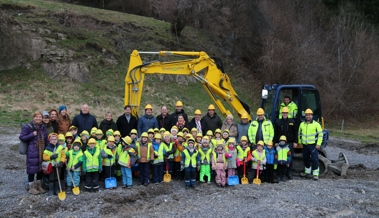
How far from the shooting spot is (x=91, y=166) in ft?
27.0

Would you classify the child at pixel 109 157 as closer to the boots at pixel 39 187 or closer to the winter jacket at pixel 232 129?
the boots at pixel 39 187

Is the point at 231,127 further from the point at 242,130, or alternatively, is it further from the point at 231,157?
the point at 231,157

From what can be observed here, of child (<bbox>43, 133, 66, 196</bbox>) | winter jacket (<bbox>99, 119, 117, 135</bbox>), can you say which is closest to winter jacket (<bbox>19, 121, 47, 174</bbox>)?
child (<bbox>43, 133, 66, 196</bbox>)

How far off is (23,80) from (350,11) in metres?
26.8

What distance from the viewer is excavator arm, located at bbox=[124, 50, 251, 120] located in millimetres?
A: 10219

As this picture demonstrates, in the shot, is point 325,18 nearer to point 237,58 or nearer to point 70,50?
point 237,58

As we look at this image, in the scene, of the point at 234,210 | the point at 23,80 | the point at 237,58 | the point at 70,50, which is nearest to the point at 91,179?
the point at 234,210

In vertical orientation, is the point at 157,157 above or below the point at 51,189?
above

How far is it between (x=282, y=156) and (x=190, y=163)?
2.48 m

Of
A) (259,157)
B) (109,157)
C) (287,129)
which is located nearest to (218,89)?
(287,129)

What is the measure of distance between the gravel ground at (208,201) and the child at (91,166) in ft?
0.85

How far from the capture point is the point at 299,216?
273 inches

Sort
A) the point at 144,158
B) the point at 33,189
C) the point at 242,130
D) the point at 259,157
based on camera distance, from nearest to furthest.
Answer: the point at 33,189 → the point at 144,158 → the point at 259,157 → the point at 242,130

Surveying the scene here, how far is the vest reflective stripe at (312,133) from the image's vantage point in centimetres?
959
